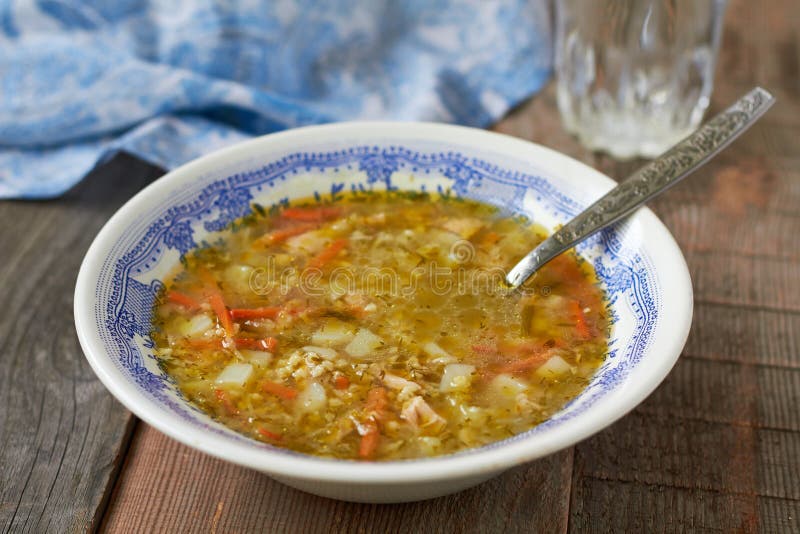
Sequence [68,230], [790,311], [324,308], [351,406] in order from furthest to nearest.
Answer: [68,230] → [790,311] → [324,308] → [351,406]

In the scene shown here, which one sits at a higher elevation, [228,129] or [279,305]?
[279,305]

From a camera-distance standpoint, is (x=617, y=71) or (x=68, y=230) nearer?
(x=68, y=230)

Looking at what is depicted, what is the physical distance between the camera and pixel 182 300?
245 centimetres

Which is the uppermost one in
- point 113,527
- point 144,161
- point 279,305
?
point 279,305

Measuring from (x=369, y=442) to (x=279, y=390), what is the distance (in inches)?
11.2

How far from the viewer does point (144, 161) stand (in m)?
3.69

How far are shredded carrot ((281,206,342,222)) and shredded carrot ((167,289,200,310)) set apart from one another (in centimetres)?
48

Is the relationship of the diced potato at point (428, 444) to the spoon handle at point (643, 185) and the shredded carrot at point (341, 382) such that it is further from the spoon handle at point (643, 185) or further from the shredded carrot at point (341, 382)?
the spoon handle at point (643, 185)

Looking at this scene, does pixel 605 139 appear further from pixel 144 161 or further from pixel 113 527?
pixel 113 527

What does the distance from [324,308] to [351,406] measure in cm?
41

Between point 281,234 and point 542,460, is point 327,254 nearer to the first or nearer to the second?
point 281,234

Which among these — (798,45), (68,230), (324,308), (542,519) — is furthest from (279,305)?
(798,45)

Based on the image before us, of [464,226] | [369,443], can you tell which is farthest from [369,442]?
[464,226]

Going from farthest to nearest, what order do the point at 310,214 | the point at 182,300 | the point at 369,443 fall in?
the point at 310,214, the point at 182,300, the point at 369,443
